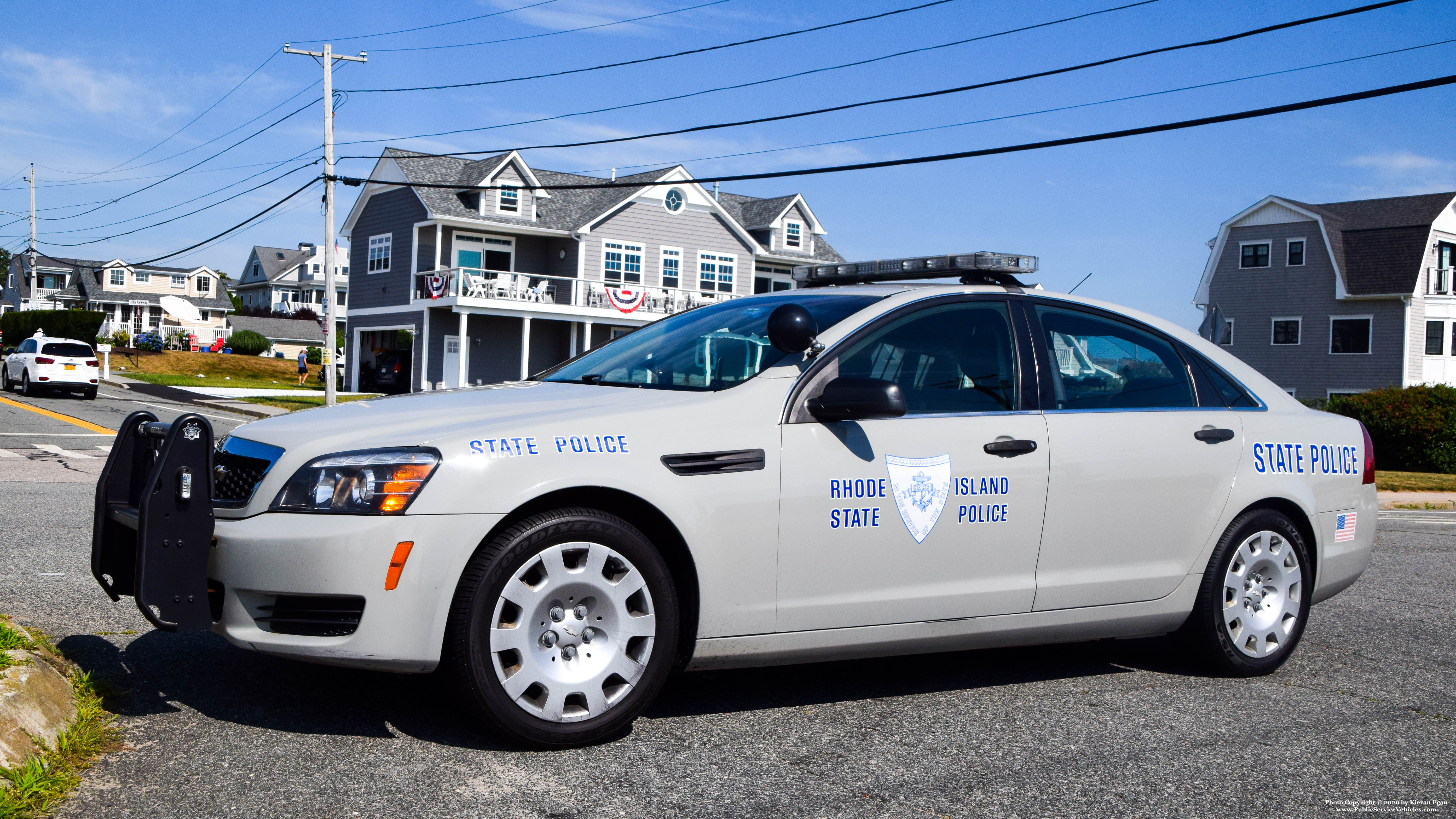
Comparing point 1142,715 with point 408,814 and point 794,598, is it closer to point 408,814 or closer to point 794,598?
point 794,598

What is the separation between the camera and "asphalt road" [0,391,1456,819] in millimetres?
3490

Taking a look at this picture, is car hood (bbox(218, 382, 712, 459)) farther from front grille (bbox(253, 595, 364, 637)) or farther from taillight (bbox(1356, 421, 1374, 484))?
taillight (bbox(1356, 421, 1374, 484))

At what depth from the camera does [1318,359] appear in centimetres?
4469

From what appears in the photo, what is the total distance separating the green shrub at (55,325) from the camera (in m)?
54.9

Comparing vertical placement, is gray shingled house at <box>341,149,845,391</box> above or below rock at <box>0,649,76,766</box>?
above

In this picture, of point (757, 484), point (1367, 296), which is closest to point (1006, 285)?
point (757, 484)

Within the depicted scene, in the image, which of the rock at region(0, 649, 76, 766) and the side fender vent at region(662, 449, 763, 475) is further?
the side fender vent at region(662, 449, 763, 475)

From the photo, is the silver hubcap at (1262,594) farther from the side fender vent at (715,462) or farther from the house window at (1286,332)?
the house window at (1286,332)

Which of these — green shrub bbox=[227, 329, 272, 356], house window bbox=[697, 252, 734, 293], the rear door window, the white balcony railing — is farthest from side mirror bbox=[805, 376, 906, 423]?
green shrub bbox=[227, 329, 272, 356]

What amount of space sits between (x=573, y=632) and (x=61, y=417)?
22.3 metres

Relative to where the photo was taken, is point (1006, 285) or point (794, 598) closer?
point (794, 598)

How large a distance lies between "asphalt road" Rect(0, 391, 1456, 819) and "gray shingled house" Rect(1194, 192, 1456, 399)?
4056cm

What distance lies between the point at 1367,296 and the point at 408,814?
153ft

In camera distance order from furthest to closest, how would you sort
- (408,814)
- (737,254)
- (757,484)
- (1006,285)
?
1. (737,254)
2. (1006,285)
3. (757,484)
4. (408,814)
